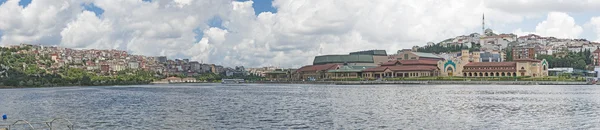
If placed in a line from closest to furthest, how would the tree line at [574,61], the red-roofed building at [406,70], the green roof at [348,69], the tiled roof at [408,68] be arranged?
the tiled roof at [408,68]
the red-roofed building at [406,70]
the tree line at [574,61]
the green roof at [348,69]

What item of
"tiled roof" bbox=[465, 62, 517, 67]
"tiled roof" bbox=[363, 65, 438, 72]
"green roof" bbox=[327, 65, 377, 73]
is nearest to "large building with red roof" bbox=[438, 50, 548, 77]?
"tiled roof" bbox=[465, 62, 517, 67]

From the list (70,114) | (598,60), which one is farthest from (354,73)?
(70,114)

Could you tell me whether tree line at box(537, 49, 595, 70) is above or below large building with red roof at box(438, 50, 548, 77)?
above

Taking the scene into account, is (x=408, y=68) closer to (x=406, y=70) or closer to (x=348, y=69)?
(x=406, y=70)

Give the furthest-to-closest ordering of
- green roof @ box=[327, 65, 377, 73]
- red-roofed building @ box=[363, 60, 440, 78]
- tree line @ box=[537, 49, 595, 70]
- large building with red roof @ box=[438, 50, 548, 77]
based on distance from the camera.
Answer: green roof @ box=[327, 65, 377, 73]
tree line @ box=[537, 49, 595, 70]
red-roofed building @ box=[363, 60, 440, 78]
large building with red roof @ box=[438, 50, 548, 77]

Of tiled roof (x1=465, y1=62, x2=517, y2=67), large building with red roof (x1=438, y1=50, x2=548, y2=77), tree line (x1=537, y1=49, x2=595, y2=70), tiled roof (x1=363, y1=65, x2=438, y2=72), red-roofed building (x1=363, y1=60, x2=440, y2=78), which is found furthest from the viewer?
tree line (x1=537, y1=49, x2=595, y2=70)

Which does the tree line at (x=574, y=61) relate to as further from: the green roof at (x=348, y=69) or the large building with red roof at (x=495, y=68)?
the green roof at (x=348, y=69)

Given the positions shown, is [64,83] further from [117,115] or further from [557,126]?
[557,126]

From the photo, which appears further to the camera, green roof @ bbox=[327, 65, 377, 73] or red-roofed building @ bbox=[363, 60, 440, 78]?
green roof @ bbox=[327, 65, 377, 73]

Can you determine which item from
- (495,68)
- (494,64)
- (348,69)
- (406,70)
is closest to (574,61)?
(494,64)

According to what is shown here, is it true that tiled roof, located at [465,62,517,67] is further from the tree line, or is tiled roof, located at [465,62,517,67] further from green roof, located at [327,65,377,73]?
green roof, located at [327,65,377,73]

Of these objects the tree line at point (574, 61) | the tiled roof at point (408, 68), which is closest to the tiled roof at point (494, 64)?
the tiled roof at point (408, 68)

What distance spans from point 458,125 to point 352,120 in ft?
20.4

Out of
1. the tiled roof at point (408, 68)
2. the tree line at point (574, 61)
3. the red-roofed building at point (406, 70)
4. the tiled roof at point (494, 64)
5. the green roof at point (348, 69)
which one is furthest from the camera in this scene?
the green roof at point (348, 69)
